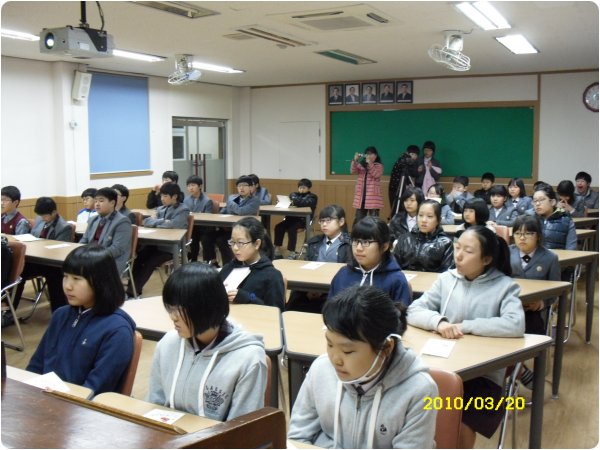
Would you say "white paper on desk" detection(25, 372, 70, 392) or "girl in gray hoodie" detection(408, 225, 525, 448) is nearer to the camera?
"white paper on desk" detection(25, 372, 70, 392)

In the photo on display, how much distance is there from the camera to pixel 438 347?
236 cm

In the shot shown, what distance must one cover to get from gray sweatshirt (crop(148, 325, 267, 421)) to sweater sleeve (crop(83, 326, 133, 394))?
0.71 ft

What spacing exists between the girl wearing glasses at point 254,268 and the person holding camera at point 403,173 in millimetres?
6792

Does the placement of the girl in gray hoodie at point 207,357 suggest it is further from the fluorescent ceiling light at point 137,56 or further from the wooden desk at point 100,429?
the fluorescent ceiling light at point 137,56

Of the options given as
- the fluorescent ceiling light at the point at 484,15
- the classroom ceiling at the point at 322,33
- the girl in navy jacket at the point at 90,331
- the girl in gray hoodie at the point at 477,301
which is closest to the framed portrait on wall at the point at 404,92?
the classroom ceiling at the point at 322,33

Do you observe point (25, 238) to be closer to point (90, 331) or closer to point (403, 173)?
point (90, 331)

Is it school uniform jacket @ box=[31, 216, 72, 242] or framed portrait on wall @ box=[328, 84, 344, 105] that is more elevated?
framed portrait on wall @ box=[328, 84, 344, 105]

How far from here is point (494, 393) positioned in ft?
7.82

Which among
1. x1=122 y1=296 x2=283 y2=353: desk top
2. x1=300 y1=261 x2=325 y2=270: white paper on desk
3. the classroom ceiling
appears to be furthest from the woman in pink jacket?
x1=122 y1=296 x2=283 y2=353: desk top

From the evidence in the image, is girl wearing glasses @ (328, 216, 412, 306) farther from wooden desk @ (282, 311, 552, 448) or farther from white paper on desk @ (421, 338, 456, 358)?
white paper on desk @ (421, 338, 456, 358)

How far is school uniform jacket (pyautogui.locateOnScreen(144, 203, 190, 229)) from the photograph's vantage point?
6.13 metres

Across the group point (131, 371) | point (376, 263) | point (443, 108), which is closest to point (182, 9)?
point (376, 263)

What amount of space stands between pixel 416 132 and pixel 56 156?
5.74 m

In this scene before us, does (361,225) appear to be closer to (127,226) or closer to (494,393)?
(494,393)
